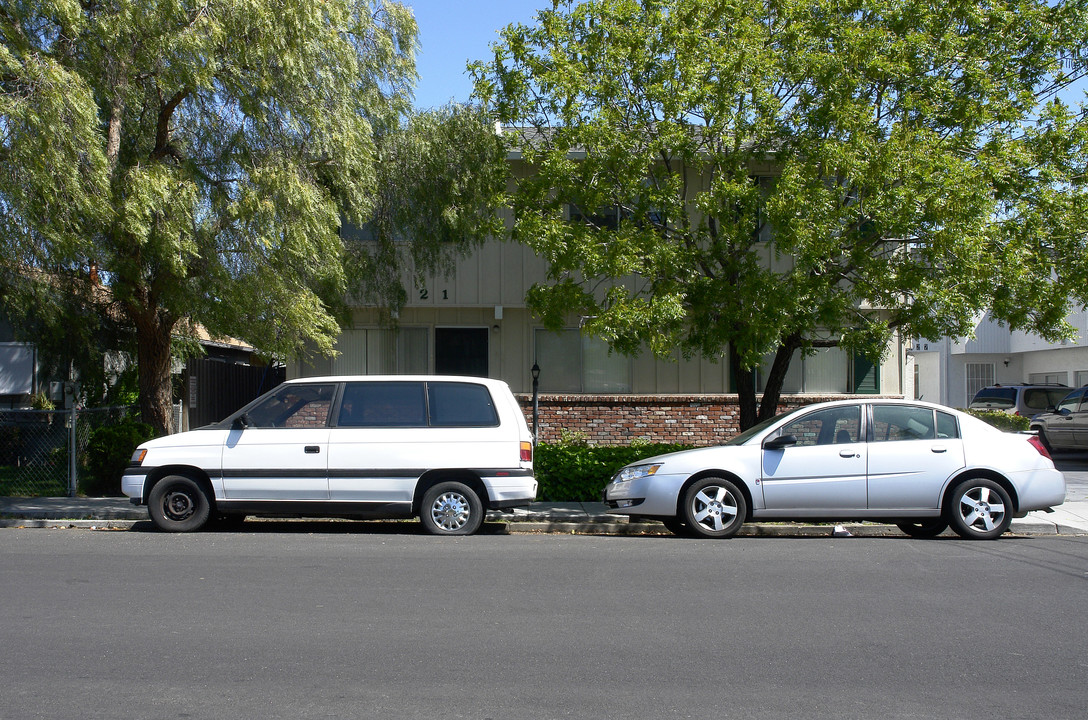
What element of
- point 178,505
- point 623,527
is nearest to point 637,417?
point 623,527

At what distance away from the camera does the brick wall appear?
17.9 m

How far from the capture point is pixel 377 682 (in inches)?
203

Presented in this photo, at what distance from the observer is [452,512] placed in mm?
10320

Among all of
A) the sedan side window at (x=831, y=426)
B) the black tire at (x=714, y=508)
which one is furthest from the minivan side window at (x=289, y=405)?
the sedan side window at (x=831, y=426)

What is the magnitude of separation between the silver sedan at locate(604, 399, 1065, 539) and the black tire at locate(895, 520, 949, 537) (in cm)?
46

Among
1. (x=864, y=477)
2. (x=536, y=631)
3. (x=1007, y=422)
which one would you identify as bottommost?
(x=536, y=631)

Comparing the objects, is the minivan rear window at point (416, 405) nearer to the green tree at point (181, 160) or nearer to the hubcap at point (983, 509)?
the green tree at point (181, 160)

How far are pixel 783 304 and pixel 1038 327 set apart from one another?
139 inches

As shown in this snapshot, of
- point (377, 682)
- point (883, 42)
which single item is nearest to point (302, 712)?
point (377, 682)

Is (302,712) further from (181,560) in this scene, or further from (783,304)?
(783,304)

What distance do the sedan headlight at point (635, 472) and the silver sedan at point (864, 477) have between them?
0.03m

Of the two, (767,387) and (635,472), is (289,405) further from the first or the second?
(767,387)

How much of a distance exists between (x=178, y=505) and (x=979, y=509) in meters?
8.62

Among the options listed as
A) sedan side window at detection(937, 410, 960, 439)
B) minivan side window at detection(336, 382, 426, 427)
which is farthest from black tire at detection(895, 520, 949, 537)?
minivan side window at detection(336, 382, 426, 427)
